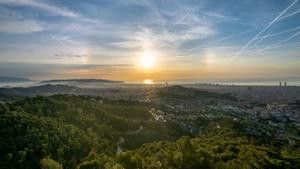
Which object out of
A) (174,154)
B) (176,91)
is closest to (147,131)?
(174,154)

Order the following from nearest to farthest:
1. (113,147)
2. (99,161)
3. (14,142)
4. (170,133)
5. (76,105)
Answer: (99,161) < (14,142) < (113,147) < (170,133) < (76,105)

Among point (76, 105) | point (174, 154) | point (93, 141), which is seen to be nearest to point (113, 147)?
point (93, 141)

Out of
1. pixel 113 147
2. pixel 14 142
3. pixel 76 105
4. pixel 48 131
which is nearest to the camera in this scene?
pixel 14 142

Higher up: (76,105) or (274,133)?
(76,105)

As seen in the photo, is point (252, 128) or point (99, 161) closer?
point (99, 161)

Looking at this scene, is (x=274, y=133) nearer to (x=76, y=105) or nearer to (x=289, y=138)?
(x=289, y=138)

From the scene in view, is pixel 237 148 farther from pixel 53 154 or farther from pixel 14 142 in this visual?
pixel 14 142
